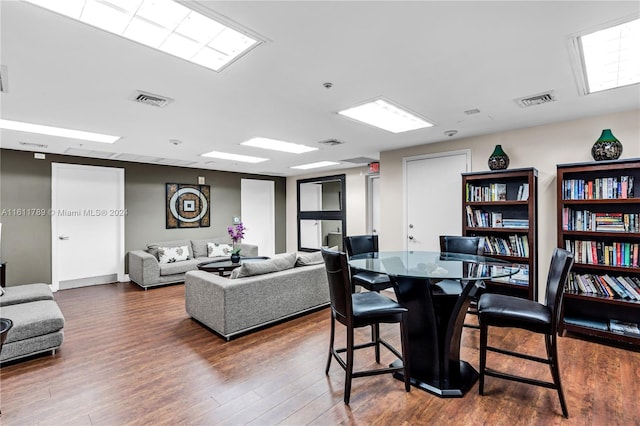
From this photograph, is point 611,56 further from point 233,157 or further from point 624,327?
point 233,157

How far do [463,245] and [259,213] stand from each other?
5619 millimetres

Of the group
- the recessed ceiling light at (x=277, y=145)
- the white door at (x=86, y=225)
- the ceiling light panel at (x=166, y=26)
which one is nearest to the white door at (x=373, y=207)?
the recessed ceiling light at (x=277, y=145)

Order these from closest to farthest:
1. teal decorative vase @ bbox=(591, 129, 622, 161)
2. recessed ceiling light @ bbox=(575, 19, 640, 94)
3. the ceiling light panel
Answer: the ceiling light panel < recessed ceiling light @ bbox=(575, 19, 640, 94) < teal decorative vase @ bbox=(591, 129, 622, 161)

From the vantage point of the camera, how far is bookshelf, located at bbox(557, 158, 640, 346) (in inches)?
118

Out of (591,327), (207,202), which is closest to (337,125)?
(591,327)

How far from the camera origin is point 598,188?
10.3 feet

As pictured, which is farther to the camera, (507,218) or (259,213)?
(259,213)

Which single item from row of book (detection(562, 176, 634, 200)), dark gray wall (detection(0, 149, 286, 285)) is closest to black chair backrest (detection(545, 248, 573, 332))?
row of book (detection(562, 176, 634, 200))

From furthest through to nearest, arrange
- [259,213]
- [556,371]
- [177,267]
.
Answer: [259,213] → [177,267] → [556,371]

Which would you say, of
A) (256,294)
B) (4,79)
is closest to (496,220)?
(256,294)

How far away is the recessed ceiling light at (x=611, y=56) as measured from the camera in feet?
6.13

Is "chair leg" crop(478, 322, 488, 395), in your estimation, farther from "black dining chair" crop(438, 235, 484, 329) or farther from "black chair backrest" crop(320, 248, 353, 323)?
"black dining chair" crop(438, 235, 484, 329)

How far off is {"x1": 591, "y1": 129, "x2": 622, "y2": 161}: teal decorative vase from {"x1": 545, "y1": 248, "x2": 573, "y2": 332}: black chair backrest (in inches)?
60.0

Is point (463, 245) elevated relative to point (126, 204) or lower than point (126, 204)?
lower
